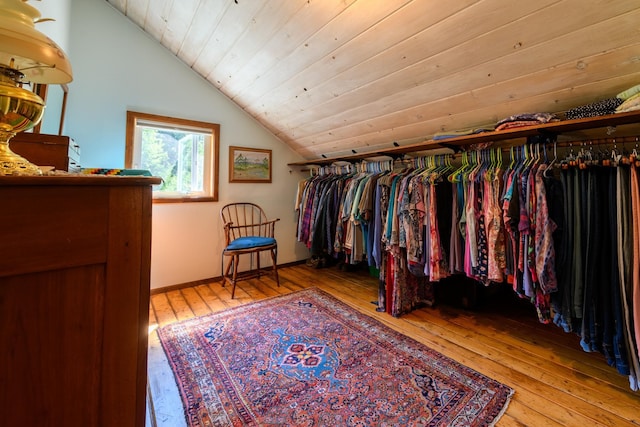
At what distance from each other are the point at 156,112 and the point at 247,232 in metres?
1.60

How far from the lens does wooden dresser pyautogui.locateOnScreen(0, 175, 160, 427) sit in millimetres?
483

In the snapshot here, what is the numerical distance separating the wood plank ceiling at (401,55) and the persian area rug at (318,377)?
1.72 meters

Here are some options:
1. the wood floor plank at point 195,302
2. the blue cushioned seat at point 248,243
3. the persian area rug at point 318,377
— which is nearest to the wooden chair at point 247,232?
the blue cushioned seat at point 248,243

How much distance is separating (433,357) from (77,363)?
176cm

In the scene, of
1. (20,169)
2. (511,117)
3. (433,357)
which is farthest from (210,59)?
(433,357)

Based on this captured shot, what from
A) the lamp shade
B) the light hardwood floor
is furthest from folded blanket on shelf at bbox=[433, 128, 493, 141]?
the lamp shade

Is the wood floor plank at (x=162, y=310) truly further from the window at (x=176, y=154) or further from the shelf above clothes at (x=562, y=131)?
the shelf above clothes at (x=562, y=131)

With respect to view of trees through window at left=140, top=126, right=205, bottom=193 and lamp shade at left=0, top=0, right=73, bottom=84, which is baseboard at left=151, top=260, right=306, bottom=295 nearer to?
view of trees through window at left=140, top=126, right=205, bottom=193

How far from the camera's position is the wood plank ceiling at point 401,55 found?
129 centimetres

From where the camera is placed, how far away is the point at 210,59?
8.32 ft

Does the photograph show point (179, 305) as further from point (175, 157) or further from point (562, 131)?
point (562, 131)

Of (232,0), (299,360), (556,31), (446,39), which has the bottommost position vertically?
(299,360)

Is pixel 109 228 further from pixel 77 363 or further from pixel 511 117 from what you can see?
pixel 511 117

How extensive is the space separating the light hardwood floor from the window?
1.11m
